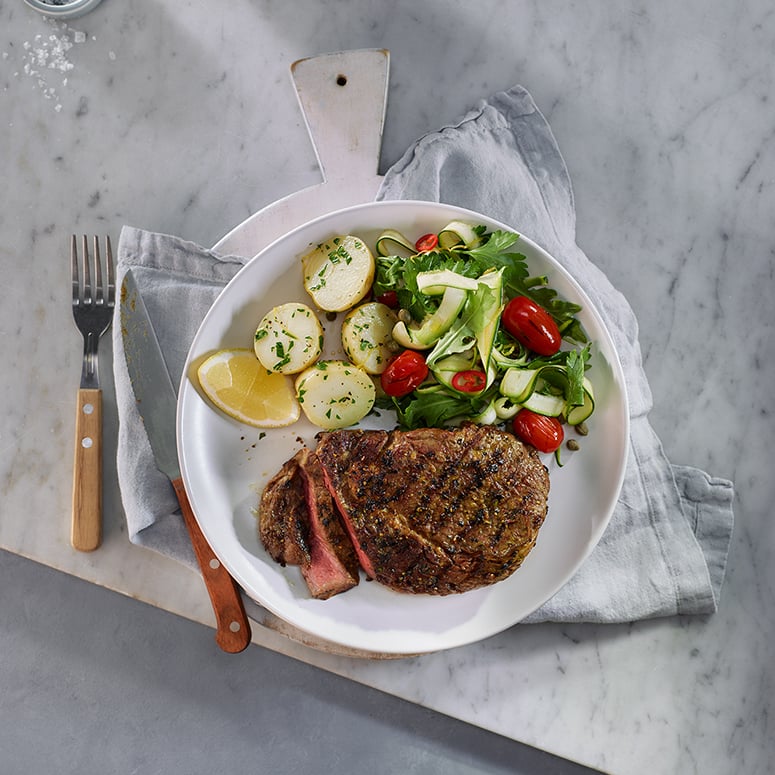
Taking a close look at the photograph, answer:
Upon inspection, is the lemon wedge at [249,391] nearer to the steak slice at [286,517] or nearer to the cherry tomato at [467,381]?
the steak slice at [286,517]

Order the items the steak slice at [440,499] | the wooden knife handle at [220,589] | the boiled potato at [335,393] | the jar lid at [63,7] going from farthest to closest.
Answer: the jar lid at [63,7] → the wooden knife handle at [220,589] → the boiled potato at [335,393] → the steak slice at [440,499]

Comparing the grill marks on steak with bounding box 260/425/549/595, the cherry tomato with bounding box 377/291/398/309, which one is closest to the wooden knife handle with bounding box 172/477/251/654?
the grill marks on steak with bounding box 260/425/549/595

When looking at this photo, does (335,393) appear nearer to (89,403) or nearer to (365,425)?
(365,425)

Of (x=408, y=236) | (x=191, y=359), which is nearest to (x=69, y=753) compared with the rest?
(x=191, y=359)

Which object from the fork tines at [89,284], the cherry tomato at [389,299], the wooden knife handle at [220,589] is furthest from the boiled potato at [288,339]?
the fork tines at [89,284]

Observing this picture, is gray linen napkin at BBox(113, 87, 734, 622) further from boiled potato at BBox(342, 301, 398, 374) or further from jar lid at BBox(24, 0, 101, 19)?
jar lid at BBox(24, 0, 101, 19)
